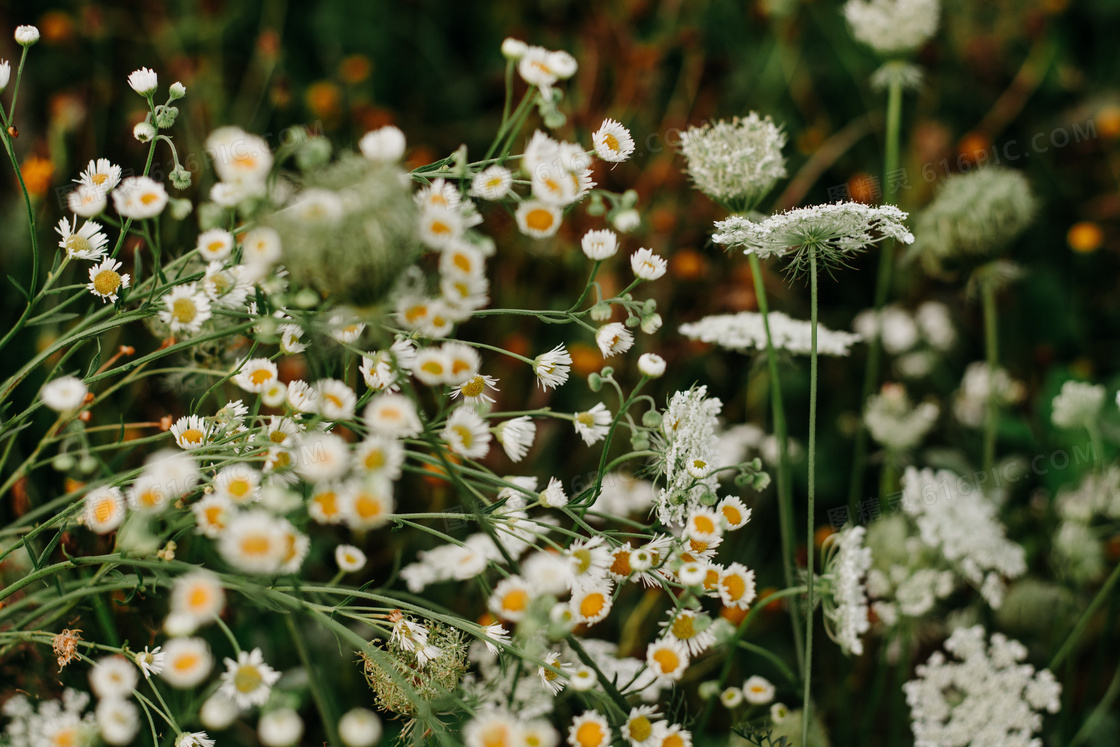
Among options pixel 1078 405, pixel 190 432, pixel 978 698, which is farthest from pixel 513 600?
pixel 1078 405

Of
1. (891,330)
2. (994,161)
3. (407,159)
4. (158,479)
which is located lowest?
(158,479)

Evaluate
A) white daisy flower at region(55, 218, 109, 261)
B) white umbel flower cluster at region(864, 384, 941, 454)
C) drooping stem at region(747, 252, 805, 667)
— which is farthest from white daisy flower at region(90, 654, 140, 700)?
white umbel flower cluster at region(864, 384, 941, 454)

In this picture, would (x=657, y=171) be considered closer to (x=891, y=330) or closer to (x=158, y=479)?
(x=891, y=330)

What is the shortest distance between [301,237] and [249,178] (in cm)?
5

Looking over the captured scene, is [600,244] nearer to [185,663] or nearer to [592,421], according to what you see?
[592,421]

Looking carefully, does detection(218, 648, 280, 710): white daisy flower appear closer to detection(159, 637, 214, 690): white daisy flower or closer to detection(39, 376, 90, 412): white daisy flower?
detection(159, 637, 214, 690): white daisy flower

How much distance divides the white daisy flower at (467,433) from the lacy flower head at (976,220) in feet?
2.44

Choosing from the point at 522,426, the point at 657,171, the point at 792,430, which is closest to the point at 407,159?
the point at 657,171

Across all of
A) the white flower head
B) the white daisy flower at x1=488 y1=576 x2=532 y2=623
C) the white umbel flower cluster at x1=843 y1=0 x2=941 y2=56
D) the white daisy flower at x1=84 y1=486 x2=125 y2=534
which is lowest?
the white daisy flower at x1=488 y1=576 x2=532 y2=623

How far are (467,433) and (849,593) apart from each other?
1.33 ft

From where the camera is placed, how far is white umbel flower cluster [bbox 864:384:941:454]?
1.17 m

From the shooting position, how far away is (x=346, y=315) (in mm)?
505

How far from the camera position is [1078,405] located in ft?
3.29

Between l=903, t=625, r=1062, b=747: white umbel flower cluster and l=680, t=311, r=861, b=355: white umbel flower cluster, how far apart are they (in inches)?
13.1
